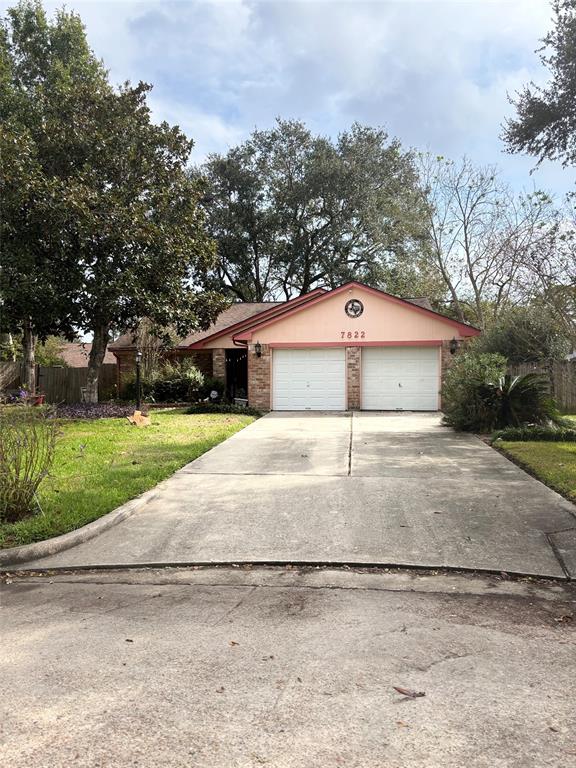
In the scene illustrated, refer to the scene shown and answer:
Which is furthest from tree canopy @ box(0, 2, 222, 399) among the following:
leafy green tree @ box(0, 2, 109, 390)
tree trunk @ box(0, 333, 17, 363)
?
tree trunk @ box(0, 333, 17, 363)

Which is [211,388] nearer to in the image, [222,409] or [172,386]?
[172,386]

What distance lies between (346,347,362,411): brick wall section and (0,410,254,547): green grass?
4924 mm

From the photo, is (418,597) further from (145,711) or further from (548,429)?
(548,429)

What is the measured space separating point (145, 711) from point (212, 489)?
4657 millimetres

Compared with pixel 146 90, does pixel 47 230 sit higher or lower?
lower

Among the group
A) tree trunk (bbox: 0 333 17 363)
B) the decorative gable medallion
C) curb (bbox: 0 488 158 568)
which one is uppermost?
the decorative gable medallion

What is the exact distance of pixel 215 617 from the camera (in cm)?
380

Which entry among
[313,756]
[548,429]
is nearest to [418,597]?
[313,756]

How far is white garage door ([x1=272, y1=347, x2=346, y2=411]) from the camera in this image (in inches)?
760

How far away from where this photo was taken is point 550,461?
29.0 ft

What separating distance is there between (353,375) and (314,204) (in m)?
16.7

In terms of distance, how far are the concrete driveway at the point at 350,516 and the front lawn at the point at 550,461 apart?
22cm

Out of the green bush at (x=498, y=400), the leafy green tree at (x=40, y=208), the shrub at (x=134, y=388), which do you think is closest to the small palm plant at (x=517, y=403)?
the green bush at (x=498, y=400)

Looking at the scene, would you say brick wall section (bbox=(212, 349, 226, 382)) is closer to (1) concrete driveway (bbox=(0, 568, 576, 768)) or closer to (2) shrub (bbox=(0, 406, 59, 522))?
(2) shrub (bbox=(0, 406, 59, 522))
